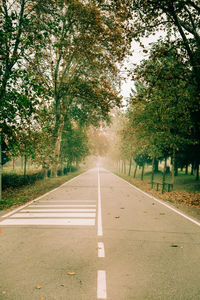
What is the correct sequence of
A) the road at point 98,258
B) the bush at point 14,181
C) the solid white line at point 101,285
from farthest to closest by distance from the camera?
the bush at point 14,181
the road at point 98,258
the solid white line at point 101,285

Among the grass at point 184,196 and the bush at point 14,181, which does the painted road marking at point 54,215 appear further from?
the bush at point 14,181

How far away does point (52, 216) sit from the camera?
27.6ft

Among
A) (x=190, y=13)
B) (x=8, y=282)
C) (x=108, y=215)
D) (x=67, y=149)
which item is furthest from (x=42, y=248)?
(x=67, y=149)

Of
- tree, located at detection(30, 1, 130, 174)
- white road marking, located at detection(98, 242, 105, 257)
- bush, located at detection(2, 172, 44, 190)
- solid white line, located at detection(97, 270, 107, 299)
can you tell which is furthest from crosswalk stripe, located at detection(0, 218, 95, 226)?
bush, located at detection(2, 172, 44, 190)

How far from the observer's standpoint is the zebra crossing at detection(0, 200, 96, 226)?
7.43m

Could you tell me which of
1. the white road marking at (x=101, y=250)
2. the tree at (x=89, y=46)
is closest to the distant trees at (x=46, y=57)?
the tree at (x=89, y=46)

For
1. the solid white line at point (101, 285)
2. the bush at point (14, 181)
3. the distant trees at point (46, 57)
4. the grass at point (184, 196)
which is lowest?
the grass at point (184, 196)

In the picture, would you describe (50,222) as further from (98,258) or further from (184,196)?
(184,196)

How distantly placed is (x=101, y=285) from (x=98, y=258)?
3.57 ft

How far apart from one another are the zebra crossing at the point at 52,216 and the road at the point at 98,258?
3 cm

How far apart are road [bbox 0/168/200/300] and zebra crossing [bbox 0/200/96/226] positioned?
1.3 inches

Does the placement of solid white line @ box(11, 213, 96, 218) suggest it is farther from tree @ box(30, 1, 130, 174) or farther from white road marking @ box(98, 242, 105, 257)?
tree @ box(30, 1, 130, 174)

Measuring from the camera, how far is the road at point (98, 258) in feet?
11.3

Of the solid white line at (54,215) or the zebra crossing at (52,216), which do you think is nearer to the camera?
the zebra crossing at (52,216)
